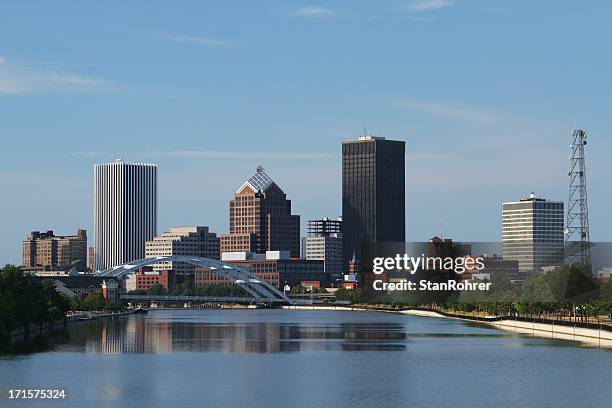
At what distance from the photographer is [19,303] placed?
14200cm

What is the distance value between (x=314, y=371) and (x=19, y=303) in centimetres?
5039

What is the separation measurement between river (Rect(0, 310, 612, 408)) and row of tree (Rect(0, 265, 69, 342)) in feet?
11.6

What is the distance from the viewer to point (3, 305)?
396 ft

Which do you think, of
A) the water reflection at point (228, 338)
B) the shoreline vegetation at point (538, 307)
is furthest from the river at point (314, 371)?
the shoreline vegetation at point (538, 307)

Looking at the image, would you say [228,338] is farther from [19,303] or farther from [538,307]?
A: [538,307]

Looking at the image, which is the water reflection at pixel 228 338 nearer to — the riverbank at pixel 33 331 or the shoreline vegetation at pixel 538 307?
the riverbank at pixel 33 331

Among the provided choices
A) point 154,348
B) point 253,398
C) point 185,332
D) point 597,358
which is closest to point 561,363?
point 597,358

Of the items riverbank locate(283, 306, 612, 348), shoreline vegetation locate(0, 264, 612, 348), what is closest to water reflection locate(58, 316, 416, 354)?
shoreline vegetation locate(0, 264, 612, 348)

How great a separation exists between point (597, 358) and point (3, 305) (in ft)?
173

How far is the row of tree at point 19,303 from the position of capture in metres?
123

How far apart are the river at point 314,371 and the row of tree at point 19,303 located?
3.53 m

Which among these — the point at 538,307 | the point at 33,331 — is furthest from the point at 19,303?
the point at 538,307

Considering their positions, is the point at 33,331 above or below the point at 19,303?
below

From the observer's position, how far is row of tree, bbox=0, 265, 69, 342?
12311cm
